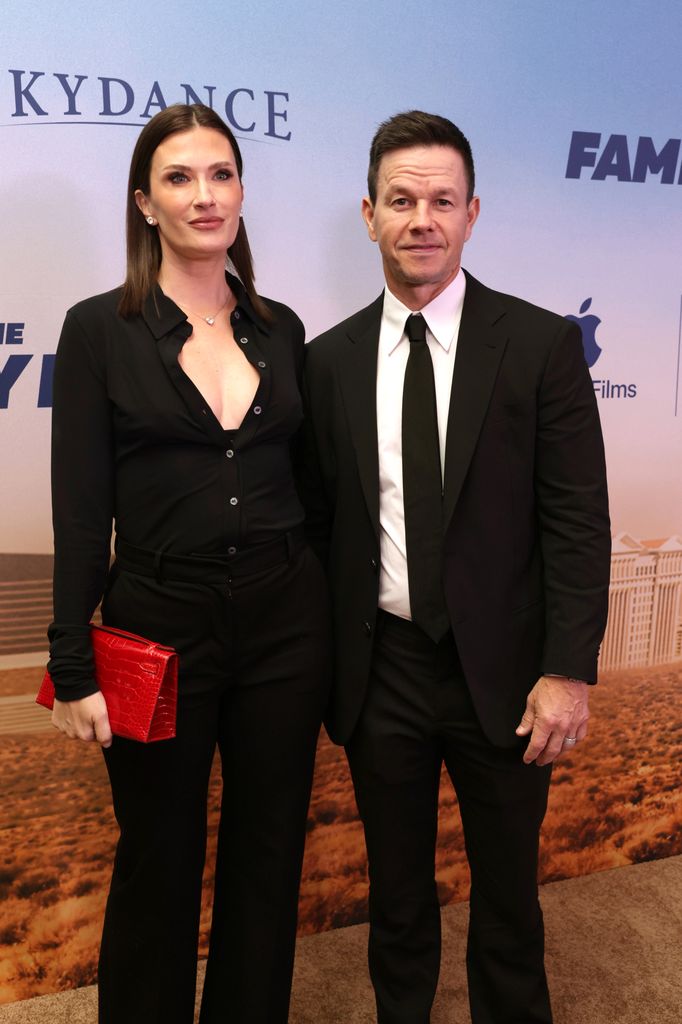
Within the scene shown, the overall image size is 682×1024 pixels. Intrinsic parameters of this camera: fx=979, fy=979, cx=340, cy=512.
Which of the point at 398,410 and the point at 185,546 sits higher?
the point at 398,410

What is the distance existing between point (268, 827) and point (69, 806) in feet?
2.37

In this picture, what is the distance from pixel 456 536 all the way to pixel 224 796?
69cm

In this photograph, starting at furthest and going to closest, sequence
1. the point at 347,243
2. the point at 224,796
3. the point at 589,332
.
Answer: the point at 589,332, the point at 347,243, the point at 224,796

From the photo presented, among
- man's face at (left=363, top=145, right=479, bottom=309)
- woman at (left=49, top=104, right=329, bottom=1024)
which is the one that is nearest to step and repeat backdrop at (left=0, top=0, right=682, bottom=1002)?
woman at (left=49, top=104, right=329, bottom=1024)

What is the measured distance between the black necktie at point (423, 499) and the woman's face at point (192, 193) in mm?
438

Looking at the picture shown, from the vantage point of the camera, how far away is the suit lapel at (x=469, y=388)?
1729 mm

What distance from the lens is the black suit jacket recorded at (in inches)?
68.6

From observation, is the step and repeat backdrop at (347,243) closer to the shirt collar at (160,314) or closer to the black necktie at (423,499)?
the shirt collar at (160,314)

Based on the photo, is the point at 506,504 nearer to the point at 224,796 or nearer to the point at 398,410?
the point at 398,410

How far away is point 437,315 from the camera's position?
181 cm

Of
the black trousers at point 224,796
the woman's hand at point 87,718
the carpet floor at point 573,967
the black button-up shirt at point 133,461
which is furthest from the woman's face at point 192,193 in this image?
the carpet floor at point 573,967

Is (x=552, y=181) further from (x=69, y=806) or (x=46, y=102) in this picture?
(x=69, y=806)

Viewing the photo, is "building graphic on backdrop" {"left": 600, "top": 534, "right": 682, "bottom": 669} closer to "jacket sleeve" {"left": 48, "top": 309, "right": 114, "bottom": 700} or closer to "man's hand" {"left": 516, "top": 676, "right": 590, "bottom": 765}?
"man's hand" {"left": 516, "top": 676, "right": 590, "bottom": 765}

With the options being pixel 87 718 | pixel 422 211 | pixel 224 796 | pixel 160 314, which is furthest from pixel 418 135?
pixel 224 796
